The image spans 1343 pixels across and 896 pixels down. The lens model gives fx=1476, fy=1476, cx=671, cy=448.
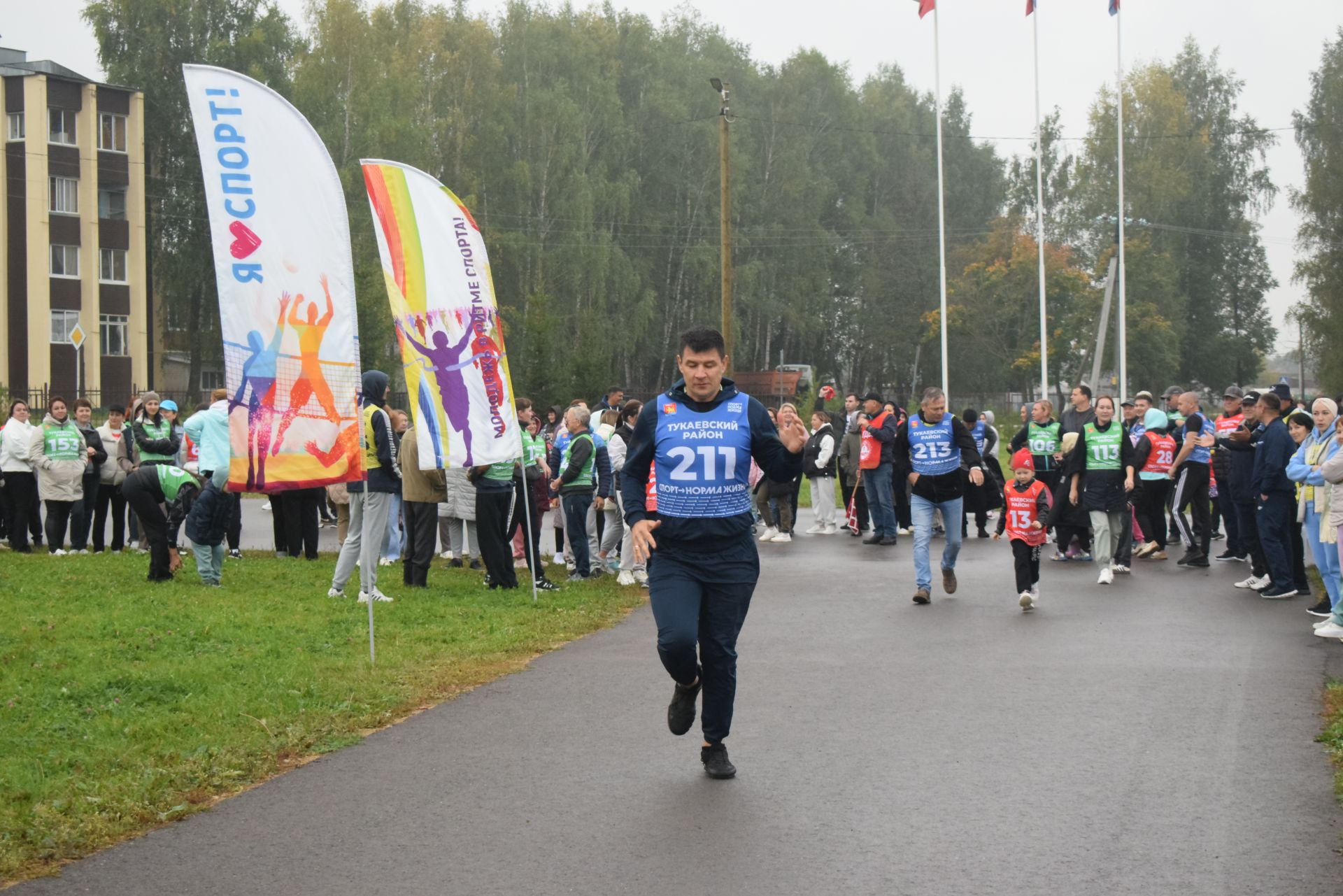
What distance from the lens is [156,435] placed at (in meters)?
15.2

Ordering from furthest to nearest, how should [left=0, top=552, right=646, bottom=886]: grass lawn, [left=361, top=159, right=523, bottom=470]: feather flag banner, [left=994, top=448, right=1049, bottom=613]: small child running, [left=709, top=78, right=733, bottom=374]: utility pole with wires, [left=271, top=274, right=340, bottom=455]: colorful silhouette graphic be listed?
[left=709, top=78, right=733, bottom=374]: utility pole with wires
[left=994, top=448, right=1049, bottom=613]: small child running
[left=361, top=159, right=523, bottom=470]: feather flag banner
[left=271, top=274, right=340, bottom=455]: colorful silhouette graphic
[left=0, top=552, right=646, bottom=886]: grass lawn

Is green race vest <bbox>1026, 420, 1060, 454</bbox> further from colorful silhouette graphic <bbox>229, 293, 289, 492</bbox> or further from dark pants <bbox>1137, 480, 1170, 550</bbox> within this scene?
colorful silhouette graphic <bbox>229, 293, 289, 492</bbox>

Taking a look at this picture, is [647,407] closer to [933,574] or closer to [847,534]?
[933,574]

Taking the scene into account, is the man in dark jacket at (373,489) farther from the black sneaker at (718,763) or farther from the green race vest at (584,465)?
the black sneaker at (718,763)

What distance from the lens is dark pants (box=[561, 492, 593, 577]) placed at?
581 inches

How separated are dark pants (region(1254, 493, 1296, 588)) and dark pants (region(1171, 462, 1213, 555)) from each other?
2.89m

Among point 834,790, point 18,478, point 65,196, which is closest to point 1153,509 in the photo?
point 834,790

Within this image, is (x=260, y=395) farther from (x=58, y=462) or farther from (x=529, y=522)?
(x=58, y=462)

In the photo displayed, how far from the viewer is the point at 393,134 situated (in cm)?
5216

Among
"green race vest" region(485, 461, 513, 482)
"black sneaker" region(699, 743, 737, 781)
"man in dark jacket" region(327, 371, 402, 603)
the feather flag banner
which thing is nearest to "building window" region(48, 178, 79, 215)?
"man in dark jacket" region(327, 371, 402, 603)

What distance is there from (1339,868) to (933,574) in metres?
10.4


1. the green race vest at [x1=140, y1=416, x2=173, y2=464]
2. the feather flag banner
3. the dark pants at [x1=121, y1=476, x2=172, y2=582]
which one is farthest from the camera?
the green race vest at [x1=140, y1=416, x2=173, y2=464]

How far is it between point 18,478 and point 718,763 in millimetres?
13348

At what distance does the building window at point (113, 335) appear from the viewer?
56344mm
